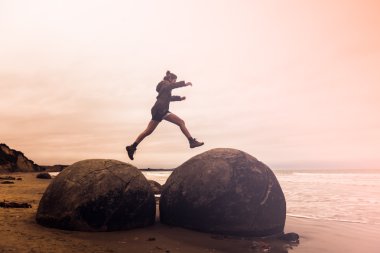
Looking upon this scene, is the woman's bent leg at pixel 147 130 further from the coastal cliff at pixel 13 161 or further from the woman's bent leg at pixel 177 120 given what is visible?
the coastal cliff at pixel 13 161

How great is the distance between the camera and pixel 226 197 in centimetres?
790

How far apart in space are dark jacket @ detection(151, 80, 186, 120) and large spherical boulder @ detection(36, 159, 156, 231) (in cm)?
210

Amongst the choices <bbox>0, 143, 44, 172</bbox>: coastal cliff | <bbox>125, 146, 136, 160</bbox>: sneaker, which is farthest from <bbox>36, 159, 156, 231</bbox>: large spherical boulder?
<bbox>0, 143, 44, 172</bbox>: coastal cliff

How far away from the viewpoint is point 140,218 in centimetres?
808

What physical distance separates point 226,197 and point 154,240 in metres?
1.82

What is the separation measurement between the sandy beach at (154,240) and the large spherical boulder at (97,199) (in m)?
0.24

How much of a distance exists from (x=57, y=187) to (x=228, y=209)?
3.64 m

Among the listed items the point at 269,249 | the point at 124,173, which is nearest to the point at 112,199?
the point at 124,173

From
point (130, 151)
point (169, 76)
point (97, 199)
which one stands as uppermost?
point (169, 76)

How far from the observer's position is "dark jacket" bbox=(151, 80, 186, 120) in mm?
10016

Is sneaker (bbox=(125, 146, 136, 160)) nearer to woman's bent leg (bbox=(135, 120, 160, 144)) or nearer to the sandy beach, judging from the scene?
woman's bent leg (bbox=(135, 120, 160, 144))

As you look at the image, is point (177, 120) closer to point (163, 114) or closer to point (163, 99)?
point (163, 114)

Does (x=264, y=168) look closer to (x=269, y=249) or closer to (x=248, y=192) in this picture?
(x=248, y=192)

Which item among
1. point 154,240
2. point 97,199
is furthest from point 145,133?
point 154,240
